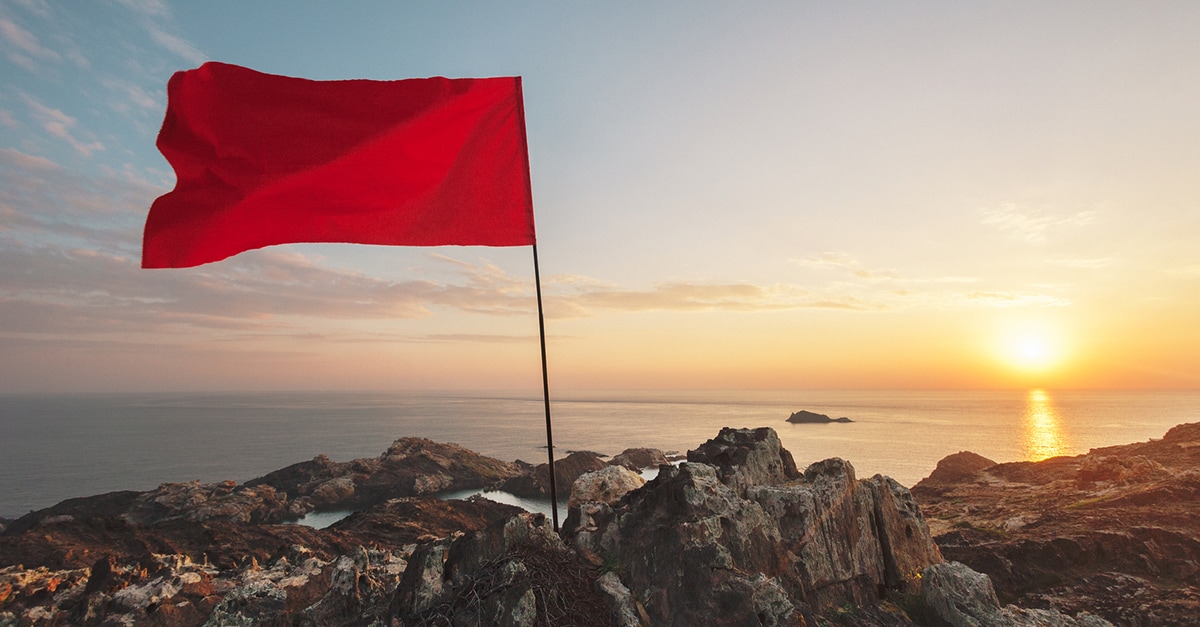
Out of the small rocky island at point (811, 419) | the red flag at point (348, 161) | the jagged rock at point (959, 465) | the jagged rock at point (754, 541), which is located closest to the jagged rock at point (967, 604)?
the jagged rock at point (754, 541)

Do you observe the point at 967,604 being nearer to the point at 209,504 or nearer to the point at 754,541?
the point at 754,541

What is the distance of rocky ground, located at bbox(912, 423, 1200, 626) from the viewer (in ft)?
48.0

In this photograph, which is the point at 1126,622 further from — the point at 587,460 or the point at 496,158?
the point at 587,460

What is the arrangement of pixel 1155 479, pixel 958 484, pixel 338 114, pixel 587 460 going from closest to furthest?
1. pixel 338 114
2. pixel 1155 479
3. pixel 958 484
4. pixel 587 460

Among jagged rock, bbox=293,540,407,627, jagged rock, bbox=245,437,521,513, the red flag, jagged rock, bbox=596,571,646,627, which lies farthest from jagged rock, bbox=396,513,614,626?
jagged rock, bbox=245,437,521,513

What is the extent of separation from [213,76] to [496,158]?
529 centimetres

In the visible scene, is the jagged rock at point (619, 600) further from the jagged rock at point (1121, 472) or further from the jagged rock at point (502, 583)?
the jagged rock at point (1121, 472)

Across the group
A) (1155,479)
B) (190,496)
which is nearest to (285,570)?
(190,496)

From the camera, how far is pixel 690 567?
8812mm

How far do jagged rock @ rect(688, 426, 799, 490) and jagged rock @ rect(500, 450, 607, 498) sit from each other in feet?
132

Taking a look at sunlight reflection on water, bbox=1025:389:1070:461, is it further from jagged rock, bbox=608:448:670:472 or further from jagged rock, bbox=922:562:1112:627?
jagged rock, bbox=922:562:1112:627

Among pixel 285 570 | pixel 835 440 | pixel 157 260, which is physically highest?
pixel 157 260

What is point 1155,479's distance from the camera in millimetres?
29297

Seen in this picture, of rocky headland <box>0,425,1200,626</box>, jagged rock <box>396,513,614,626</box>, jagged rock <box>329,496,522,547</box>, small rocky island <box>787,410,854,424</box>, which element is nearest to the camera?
jagged rock <box>396,513,614,626</box>
